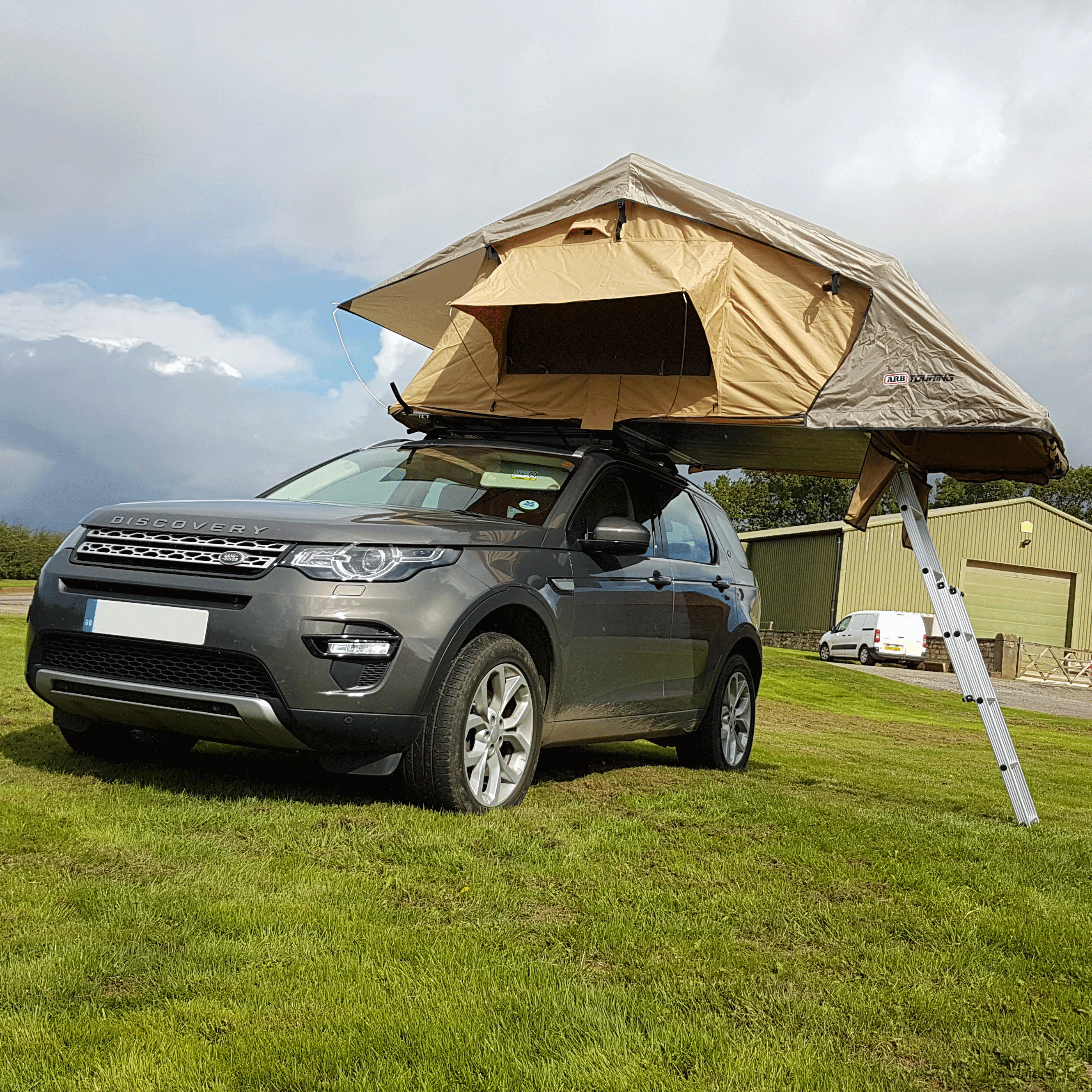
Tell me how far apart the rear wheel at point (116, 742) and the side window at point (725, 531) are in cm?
354

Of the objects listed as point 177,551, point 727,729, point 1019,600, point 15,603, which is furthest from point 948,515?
point 177,551

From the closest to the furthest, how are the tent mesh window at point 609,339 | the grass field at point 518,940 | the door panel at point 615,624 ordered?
the grass field at point 518,940, the door panel at point 615,624, the tent mesh window at point 609,339

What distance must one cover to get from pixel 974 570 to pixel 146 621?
38.3 m

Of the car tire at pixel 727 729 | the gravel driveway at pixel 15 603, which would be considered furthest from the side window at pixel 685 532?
the gravel driveway at pixel 15 603

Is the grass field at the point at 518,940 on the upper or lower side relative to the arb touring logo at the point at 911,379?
lower

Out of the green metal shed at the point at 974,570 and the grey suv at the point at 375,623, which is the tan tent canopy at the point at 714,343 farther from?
the green metal shed at the point at 974,570

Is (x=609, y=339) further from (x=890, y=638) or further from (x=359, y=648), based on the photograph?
(x=890, y=638)

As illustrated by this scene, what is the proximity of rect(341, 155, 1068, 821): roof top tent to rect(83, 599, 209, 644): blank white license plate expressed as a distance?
280 centimetres

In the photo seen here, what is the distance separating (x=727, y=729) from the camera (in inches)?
295

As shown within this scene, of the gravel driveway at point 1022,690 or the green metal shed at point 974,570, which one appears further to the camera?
the green metal shed at point 974,570

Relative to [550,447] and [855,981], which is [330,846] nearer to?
[855,981]

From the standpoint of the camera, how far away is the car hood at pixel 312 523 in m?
4.73

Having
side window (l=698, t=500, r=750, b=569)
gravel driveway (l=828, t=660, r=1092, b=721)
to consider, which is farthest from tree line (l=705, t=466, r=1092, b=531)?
side window (l=698, t=500, r=750, b=569)

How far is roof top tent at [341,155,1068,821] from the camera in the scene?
6.41 metres
